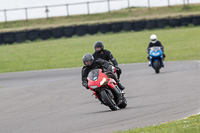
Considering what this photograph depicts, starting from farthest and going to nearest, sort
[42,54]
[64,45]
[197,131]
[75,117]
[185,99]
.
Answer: [64,45]
[42,54]
[185,99]
[75,117]
[197,131]

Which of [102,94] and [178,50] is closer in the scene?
[102,94]

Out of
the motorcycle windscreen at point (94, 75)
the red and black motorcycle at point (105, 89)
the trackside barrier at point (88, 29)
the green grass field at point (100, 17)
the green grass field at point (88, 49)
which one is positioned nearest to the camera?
the red and black motorcycle at point (105, 89)

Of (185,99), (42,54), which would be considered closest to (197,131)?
(185,99)

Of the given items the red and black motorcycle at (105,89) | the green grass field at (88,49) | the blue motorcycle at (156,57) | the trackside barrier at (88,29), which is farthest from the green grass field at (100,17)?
the red and black motorcycle at (105,89)

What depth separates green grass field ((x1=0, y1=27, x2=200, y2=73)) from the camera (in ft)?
91.3

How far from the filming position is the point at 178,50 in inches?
1185

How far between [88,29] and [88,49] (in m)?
5.65

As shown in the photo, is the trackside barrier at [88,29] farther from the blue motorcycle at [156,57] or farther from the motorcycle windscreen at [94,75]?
the motorcycle windscreen at [94,75]

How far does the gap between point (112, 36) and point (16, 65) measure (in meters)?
11.1

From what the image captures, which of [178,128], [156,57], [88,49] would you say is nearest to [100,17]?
[88,49]

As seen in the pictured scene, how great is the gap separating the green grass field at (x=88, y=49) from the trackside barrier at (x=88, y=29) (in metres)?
0.37

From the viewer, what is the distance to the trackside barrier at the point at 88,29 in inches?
1492

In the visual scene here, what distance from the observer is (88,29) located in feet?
127

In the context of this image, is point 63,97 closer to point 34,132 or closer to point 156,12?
point 34,132
